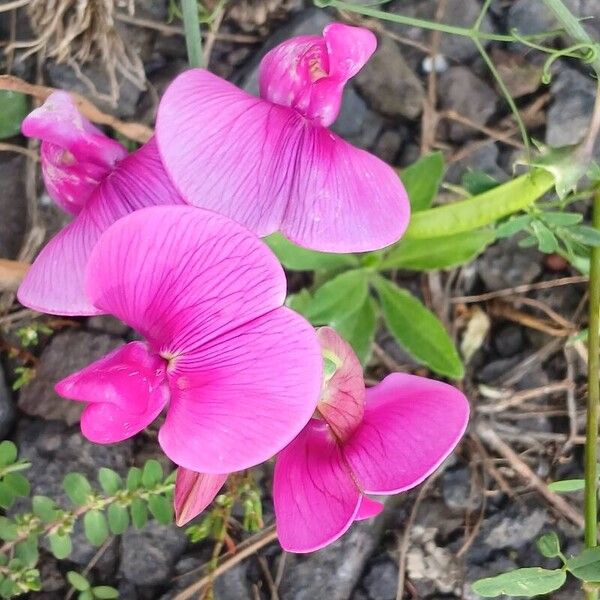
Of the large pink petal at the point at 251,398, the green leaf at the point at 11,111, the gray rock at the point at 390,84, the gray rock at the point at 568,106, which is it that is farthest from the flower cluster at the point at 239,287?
the gray rock at the point at 568,106

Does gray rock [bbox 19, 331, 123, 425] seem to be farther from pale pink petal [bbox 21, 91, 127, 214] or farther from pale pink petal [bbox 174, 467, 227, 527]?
pale pink petal [bbox 174, 467, 227, 527]

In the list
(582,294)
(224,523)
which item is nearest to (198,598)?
(224,523)

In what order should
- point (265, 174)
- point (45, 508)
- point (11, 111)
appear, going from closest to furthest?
point (265, 174) → point (45, 508) → point (11, 111)

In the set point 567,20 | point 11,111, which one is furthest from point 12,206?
point 567,20

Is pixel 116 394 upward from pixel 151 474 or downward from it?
upward

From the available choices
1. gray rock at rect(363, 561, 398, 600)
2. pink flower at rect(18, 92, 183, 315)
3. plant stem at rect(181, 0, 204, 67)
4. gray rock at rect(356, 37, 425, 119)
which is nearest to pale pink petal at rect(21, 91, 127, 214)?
pink flower at rect(18, 92, 183, 315)

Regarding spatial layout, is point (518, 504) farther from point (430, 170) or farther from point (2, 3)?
point (2, 3)

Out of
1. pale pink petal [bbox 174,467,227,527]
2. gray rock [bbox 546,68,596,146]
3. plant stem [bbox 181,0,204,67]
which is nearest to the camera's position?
pale pink petal [bbox 174,467,227,527]

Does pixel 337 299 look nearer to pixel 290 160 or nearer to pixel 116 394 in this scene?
pixel 290 160
